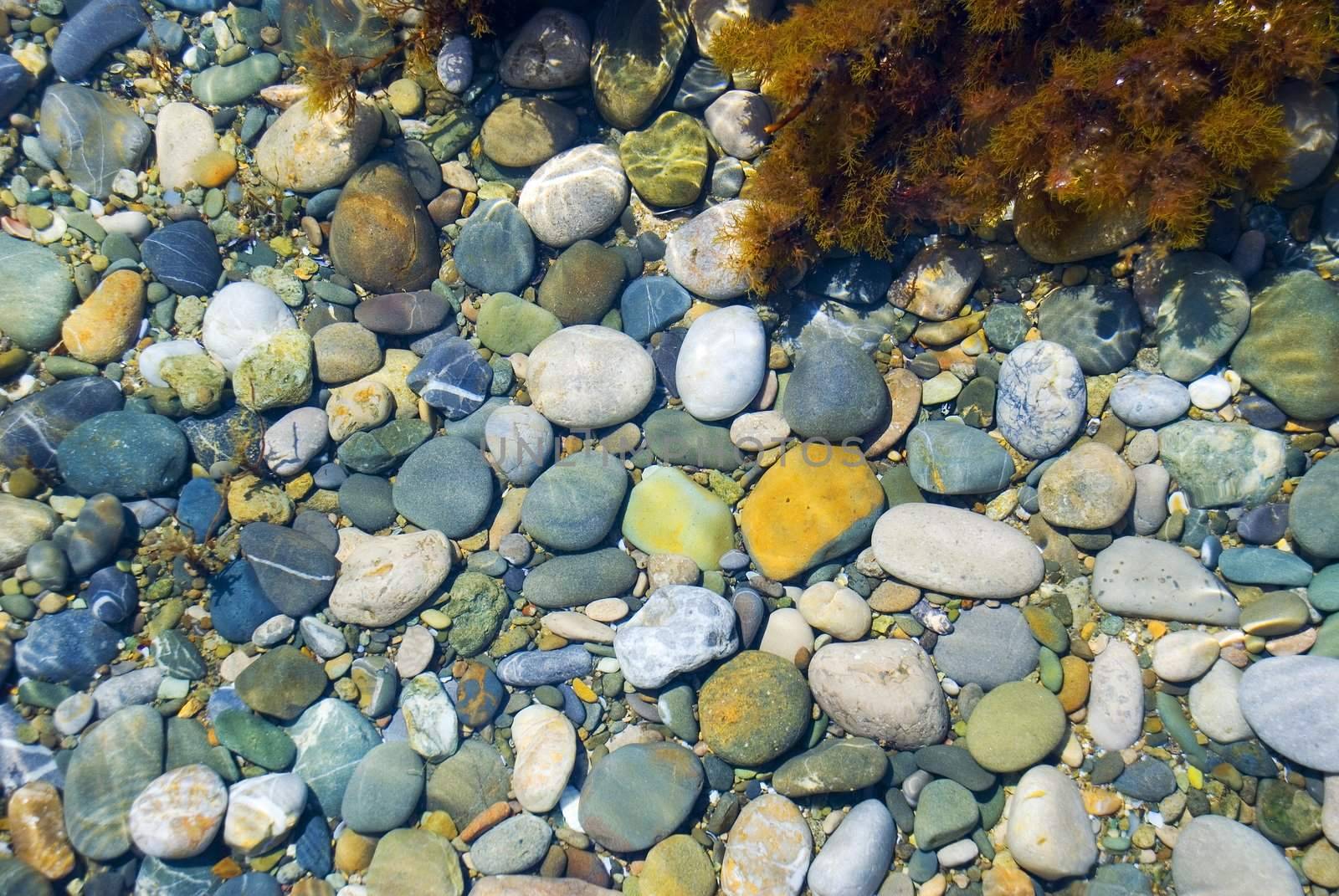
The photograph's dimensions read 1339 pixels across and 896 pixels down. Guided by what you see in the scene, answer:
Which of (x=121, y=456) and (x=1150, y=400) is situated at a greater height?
(x=1150, y=400)

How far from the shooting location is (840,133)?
377 cm

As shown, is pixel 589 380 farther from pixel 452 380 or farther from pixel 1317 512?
pixel 1317 512

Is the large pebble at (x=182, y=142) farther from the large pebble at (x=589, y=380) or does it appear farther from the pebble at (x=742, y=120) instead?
the pebble at (x=742, y=120)

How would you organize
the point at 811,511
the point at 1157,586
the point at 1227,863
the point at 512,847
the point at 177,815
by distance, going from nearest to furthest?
the point at 1227,863 < the point at 177,815 < the point at 512,847 < the point at 1157,586 < the point at 811,511

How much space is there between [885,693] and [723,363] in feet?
6.20

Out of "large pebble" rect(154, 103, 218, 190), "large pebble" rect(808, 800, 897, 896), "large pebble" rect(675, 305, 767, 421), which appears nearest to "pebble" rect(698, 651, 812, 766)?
"large pebble" rect(808, 800, 897, 896)

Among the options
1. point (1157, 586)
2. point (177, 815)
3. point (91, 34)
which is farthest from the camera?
point (91, 34)

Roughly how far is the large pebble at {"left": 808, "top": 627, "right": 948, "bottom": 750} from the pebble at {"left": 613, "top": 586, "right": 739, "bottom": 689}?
530 millimetres

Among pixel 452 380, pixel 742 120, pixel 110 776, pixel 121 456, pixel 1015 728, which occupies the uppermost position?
pixel 742 120

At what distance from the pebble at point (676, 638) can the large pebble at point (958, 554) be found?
0.94 metres

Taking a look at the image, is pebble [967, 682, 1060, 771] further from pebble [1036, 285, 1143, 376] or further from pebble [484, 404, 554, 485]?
pebble [484, 404, 554, 485]

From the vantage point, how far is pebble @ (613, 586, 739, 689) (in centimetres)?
375

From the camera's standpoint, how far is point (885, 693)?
12.1 ft

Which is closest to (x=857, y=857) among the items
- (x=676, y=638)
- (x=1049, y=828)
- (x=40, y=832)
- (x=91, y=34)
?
(x=1049, y=828)
